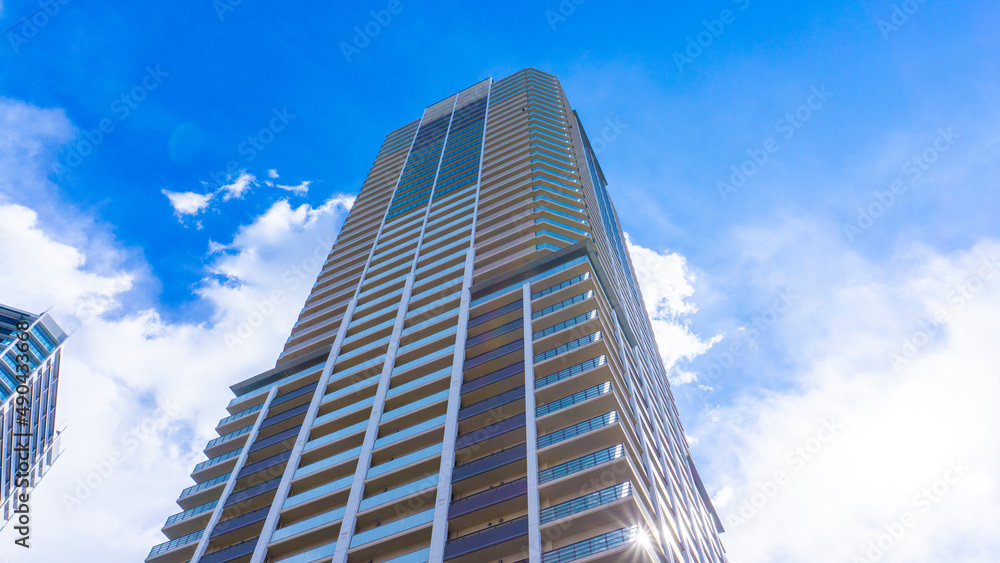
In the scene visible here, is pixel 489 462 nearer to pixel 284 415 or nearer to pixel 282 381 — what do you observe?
pixel 284 415

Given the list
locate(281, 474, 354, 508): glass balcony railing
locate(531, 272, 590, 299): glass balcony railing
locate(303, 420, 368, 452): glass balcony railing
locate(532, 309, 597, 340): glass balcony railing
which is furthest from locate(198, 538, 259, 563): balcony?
locate(531, 272, 590, 299): glass balcony railing

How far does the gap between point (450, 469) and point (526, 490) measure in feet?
14.7

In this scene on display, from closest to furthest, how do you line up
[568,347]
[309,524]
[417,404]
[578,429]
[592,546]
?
[592,546], [578,429], [309,524], [568,347], [417,404]

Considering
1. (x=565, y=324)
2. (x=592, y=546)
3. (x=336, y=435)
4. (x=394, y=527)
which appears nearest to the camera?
(x=592, y=546)

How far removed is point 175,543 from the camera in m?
37.5

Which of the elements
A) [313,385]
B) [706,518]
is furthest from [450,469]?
[706,518]

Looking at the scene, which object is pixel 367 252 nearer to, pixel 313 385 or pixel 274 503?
pixel 313 385

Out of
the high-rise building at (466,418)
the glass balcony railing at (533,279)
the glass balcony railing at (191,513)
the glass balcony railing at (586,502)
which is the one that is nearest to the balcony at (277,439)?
the high-rise building at (466,418)

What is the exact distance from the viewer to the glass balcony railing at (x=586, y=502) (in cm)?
2669

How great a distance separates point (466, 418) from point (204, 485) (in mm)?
19739

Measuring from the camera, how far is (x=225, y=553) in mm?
34250

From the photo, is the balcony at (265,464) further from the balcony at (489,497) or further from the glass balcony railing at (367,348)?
the balcony at (489,497)

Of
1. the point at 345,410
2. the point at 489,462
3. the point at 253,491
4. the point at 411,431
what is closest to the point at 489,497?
the point at 489,462

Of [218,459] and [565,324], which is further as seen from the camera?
[218,459]
